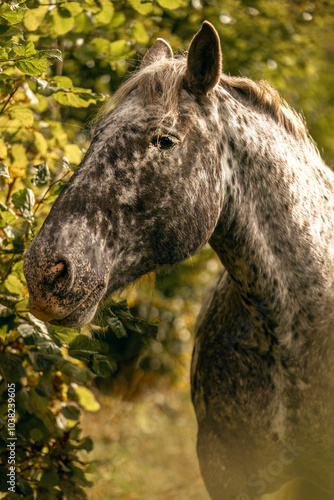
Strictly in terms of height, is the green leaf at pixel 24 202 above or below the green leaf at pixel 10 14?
below

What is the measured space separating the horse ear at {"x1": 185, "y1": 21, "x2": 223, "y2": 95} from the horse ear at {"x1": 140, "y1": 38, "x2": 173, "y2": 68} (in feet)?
1.57

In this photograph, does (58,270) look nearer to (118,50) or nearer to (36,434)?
(36,434)

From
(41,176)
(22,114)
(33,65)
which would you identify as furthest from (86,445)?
(33,65)

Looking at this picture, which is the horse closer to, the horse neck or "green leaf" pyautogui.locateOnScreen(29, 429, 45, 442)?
the horse neck

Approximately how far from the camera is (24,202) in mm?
2268

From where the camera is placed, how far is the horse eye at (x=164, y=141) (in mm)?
1912

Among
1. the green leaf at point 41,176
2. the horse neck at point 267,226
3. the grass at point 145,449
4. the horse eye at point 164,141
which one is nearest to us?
the horse eye at point 164,141

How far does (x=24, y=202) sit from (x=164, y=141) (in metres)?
0.76

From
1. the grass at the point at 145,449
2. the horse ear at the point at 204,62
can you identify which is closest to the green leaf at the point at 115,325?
the horse ear at the point at 204,62

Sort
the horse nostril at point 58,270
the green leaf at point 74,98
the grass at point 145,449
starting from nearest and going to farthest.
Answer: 1. the horse nostril at point 58,270
2. the green leaf at point 74,98
3. the grass at point 145,449

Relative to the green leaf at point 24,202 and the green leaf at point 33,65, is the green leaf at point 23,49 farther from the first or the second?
the green leaf at point 24,202

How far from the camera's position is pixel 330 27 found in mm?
6148

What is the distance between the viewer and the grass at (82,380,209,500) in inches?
181

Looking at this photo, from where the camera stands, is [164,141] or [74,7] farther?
[74,7]
